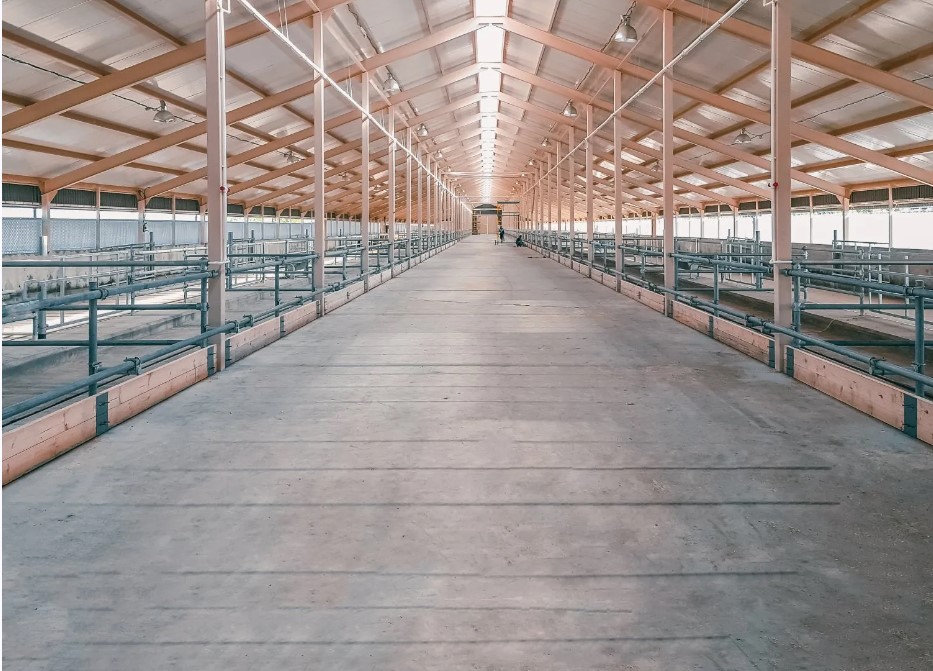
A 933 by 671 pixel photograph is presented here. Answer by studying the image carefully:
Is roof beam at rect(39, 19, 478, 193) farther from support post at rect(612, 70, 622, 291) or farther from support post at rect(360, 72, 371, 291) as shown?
support post at rect(612, 70, 622, 291)

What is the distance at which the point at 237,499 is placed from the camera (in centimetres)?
427

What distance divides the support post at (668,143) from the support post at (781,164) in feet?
15.3

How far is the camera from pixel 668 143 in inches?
535

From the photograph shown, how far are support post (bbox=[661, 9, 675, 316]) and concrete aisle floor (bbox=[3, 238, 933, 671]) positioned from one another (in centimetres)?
647

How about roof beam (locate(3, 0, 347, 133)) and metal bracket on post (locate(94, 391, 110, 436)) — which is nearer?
metal bracket on post (locate(94, 391, 110, 436))

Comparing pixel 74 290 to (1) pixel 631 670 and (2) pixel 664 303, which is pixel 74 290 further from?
(1) pixel 631 670

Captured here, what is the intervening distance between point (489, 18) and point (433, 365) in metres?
12.4

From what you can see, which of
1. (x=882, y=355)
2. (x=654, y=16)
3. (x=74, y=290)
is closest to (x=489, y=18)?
(x=654, y=16)

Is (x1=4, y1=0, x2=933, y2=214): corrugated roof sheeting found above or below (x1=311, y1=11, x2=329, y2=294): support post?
above

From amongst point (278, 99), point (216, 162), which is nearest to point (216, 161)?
point (216, 162)

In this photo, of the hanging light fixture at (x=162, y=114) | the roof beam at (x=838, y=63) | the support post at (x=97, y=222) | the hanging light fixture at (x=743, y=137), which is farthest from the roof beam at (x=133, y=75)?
the hanging light fixture at (x=743, y=137)

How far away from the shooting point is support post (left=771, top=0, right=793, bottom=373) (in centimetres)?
796

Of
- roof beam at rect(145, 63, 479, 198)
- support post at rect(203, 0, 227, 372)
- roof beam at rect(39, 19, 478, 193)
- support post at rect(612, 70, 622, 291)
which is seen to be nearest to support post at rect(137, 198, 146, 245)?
roof beam at rect(145, 63, 479, 198)

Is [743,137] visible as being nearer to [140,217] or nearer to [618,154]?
[618,154]
